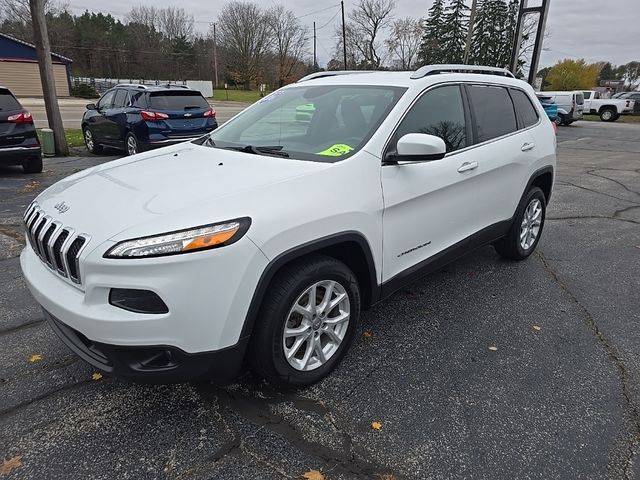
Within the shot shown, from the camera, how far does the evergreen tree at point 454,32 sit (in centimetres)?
5096

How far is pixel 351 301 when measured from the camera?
9.32 feet

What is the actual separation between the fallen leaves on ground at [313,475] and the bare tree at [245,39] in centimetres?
6776

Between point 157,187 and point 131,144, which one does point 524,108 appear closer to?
point 157,187

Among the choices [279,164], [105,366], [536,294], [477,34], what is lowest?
[536,294]

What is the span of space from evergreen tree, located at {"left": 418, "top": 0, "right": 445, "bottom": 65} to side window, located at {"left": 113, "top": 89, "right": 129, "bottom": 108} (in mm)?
46249

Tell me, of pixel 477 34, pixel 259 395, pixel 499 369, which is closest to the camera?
pixel 259 395

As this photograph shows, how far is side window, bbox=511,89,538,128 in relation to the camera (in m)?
4.46

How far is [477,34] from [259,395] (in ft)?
175

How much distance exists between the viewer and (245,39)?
6431 cm

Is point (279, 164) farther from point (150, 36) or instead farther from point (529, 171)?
point (150, 36)

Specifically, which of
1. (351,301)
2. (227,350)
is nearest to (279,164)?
(351,301)

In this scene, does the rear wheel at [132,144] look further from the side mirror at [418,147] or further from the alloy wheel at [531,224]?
the side mirror at [418,147]

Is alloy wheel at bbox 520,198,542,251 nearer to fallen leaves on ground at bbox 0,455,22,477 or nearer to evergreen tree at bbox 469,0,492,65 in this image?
fallen leaves on ground at bbox 0,455,22,477

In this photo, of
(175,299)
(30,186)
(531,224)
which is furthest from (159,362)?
(30,186)
